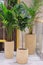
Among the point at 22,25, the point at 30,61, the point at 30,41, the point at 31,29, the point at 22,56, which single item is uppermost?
the point at 22,25

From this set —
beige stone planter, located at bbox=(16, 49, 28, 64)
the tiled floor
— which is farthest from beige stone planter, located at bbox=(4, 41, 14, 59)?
beige stone planter, located at bbox=(16, 49, 28, 64)

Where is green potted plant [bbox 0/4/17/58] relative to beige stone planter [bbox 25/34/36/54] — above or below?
above

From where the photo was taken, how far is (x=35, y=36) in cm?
407

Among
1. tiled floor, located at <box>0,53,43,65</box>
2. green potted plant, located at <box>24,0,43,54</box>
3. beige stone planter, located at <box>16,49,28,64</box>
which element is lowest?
tiled floor, located at <box>0,53,43,65</box>

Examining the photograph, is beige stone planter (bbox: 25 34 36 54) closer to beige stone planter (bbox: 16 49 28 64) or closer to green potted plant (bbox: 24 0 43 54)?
green potted plant (bbox: 24 0 43 54)

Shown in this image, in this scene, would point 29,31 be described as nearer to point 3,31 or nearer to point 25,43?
point 25,43

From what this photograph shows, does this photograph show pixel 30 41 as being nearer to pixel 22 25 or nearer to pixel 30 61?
pixel 30 61

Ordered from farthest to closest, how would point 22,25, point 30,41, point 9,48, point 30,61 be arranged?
point 30,41 → point 9,48 → point 30,61 → point 22,25

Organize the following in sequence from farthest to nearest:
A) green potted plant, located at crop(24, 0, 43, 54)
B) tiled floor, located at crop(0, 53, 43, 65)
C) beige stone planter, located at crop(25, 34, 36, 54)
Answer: beige stone planter, located at crop(25, 34, 36, 54), green potted plant, located at crop(24, 0, 43, 54), tiled floor, located at crop(0, 53, 43, 65)

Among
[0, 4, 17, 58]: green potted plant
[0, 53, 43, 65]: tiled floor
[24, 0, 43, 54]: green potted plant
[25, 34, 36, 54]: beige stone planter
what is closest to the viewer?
[0, 53, 43, 65]: tiled floor

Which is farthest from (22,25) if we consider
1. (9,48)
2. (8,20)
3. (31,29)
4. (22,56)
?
(31,29)

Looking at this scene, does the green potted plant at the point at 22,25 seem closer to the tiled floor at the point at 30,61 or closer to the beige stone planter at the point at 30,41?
the tiled floor at the point at 30,61

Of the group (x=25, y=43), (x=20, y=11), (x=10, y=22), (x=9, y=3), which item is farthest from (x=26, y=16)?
(x=9, y=3)

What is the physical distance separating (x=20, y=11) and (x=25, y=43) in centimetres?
93
